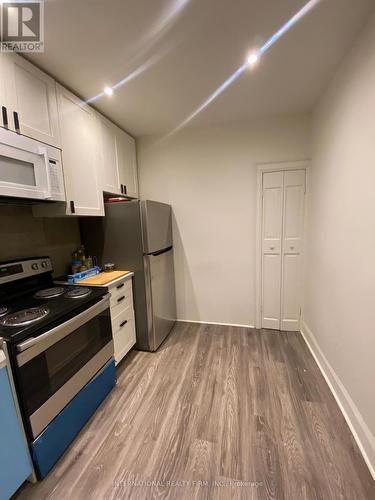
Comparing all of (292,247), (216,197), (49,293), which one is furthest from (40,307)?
(292,247)

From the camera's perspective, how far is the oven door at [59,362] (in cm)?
113

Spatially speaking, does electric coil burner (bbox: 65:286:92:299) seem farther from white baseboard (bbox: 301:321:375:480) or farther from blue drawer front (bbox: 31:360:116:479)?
white baseboard (bbox: 301:321:375:480)

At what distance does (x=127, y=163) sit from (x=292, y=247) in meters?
2.19

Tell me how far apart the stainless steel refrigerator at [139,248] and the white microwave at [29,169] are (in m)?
0.62

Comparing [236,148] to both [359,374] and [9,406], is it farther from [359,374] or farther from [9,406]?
[9,406]

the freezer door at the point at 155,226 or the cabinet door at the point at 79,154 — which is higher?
the cabinet door at the point at 79,154

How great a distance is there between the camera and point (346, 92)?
154cm

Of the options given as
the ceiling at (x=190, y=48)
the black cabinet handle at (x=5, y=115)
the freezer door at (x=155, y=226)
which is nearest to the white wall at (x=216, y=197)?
the freezer door at (x=155, y=226)

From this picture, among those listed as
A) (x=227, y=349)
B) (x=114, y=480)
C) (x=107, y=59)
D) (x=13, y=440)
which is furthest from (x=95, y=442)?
(x=107, y=59)

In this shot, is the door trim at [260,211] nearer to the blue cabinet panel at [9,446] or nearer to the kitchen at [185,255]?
the kitchen at [185,255]

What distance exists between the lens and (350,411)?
1474mm

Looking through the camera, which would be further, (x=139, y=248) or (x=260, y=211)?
(x=260, y=211)
